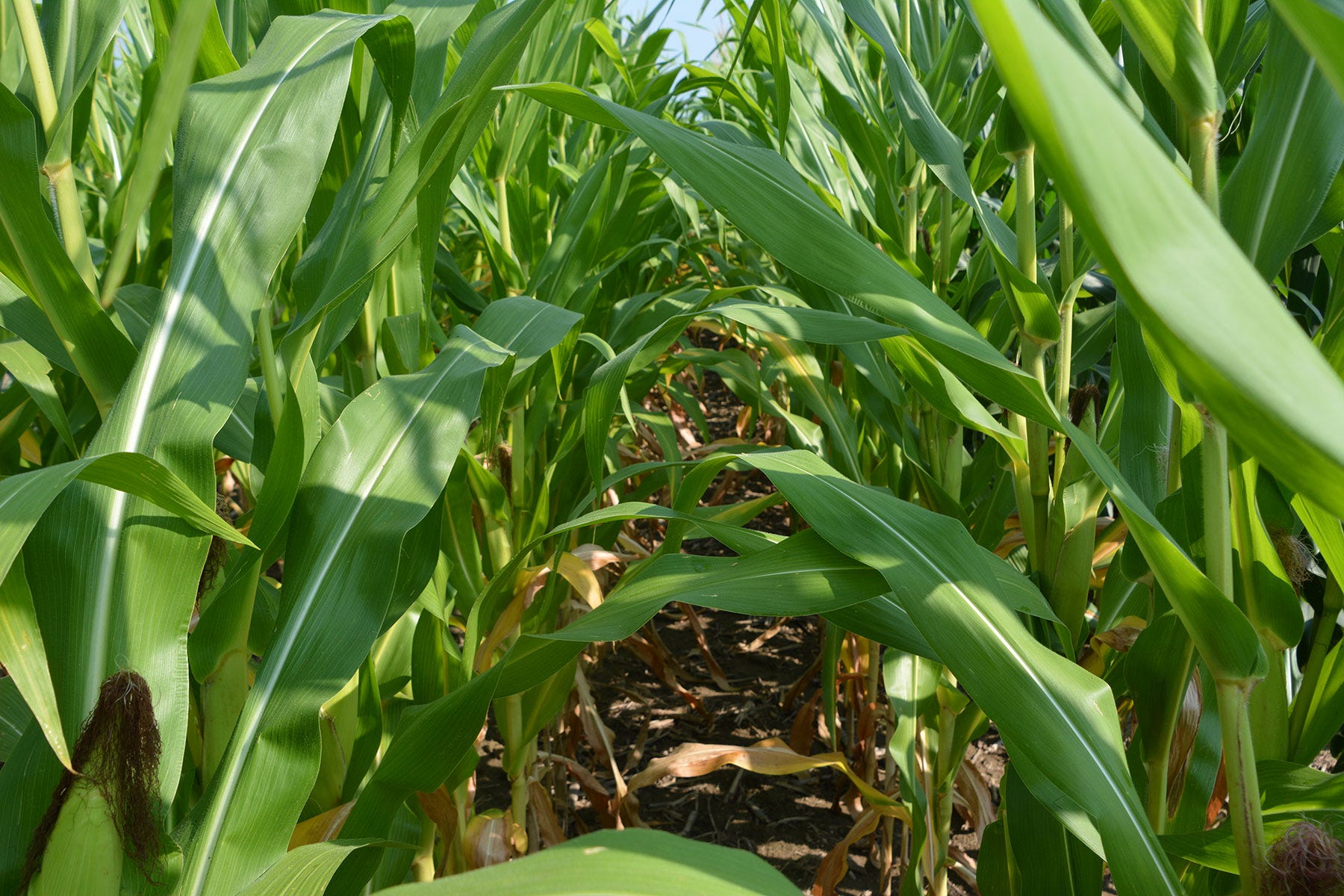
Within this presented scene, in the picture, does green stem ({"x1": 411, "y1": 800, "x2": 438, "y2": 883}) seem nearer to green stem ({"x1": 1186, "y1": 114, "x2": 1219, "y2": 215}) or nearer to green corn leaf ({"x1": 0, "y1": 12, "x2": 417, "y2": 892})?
green corn leaf ({"x1": 0, "y1": 12, "x2": 417, "y2": 892})

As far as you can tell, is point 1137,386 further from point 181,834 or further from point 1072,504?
point 181,834

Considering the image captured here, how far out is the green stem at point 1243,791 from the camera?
19.7 inches

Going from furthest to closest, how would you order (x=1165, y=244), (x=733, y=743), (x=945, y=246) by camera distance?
1. (x=733, y=743)
2. (x=945, y=246)
3. (x=1165, y=244)

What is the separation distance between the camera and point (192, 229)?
54 centimetres

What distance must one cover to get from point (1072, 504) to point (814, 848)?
0.89m

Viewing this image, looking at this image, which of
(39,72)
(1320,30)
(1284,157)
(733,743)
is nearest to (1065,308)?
(1284,157)

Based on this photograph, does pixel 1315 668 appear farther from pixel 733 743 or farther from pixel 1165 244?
pixel 733 743

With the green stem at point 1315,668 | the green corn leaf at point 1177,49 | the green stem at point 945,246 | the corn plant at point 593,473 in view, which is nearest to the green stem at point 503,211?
the corn plant at point 593,473

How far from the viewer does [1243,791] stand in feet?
1.65

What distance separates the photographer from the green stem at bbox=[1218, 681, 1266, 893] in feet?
1.65

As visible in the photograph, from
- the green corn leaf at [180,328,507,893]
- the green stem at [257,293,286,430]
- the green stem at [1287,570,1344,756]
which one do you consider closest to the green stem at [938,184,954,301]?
the green stem at [1287,570,1344,756]

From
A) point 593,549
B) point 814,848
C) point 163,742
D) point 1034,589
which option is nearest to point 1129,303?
point 1034,589

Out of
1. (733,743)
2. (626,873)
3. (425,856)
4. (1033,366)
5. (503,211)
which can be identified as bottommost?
(733,743)

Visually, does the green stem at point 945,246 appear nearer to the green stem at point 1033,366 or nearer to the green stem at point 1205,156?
the green stem at point 1033,366
